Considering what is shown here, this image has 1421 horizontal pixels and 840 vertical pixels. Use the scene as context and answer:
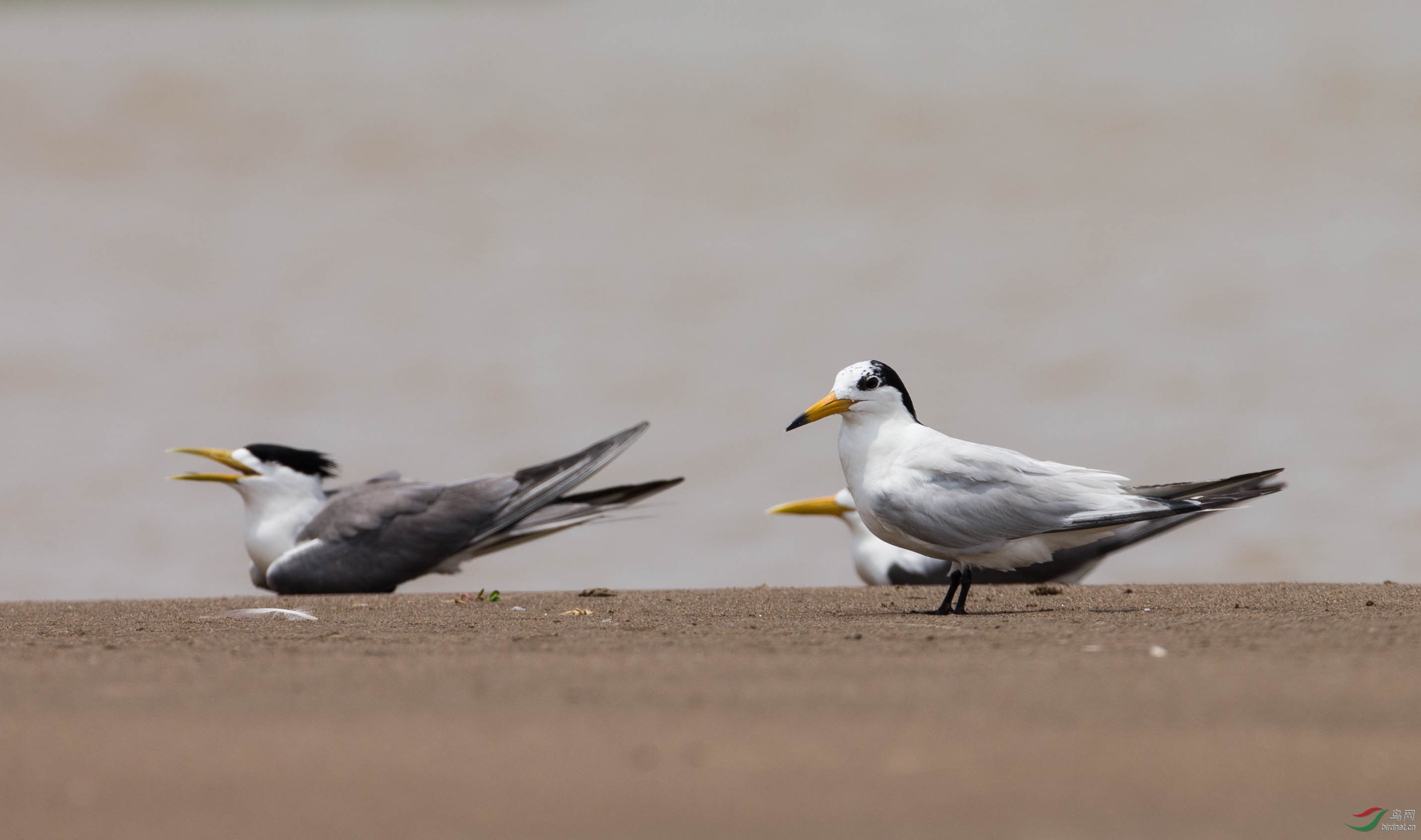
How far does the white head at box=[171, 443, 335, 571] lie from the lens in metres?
8.12

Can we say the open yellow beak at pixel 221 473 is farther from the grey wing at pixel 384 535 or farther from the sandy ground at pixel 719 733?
the sandy ground at pixel 719 733

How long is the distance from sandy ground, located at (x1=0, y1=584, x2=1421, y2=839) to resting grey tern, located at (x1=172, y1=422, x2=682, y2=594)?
3.41 meters

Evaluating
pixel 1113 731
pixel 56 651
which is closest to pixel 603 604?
pixel 56 651

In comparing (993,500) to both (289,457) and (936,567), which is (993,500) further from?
(289,457)

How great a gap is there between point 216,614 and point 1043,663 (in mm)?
3126

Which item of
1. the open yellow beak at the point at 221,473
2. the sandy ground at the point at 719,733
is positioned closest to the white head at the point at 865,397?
the sandy ground at the point at 719,733

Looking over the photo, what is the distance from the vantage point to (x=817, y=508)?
9000mm

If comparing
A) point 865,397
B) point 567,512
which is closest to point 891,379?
point 865,397

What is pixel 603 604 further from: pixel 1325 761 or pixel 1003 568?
pixel 1325 761

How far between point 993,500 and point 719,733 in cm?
256

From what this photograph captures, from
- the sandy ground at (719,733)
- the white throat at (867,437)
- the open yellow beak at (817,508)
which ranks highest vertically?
the open yellow beak at (817,508)

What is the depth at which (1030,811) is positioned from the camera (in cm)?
210

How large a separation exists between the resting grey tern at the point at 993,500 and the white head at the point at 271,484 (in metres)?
3.99

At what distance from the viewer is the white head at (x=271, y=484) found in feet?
26.7
